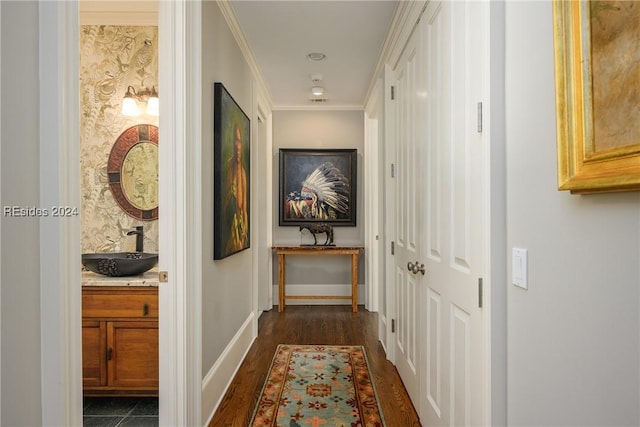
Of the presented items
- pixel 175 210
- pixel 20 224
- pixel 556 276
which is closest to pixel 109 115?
pixel 175 210

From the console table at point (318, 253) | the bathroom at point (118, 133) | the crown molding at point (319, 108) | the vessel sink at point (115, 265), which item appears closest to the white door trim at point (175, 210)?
the vessel sink at point (115, 265)

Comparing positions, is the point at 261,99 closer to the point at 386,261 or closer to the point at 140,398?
the point at 386,261

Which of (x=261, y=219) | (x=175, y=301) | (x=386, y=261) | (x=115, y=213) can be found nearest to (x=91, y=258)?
(x=115, y=213)

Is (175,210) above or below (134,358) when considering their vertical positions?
above

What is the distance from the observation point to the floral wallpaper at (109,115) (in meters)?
2.69

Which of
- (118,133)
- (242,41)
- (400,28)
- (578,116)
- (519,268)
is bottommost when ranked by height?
(519,268)

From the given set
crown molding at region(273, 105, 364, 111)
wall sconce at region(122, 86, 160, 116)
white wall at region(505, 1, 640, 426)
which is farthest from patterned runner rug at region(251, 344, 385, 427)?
crown molding at region(273, 105, 364, 111)

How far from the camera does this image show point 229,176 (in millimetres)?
2535

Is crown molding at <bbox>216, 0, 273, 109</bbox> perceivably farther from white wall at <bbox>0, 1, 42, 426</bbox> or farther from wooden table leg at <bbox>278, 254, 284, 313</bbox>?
wooden table leg at <bbox>278, 254, 284, 313</bbox>

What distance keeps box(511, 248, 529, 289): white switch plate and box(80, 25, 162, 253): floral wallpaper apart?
2.34m

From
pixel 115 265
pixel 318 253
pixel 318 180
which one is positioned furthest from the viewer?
pixel 318 180

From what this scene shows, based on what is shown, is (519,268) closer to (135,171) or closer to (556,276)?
(556,276)

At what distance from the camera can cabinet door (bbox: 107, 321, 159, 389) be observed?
2.18m

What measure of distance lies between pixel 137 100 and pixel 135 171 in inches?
19.7
